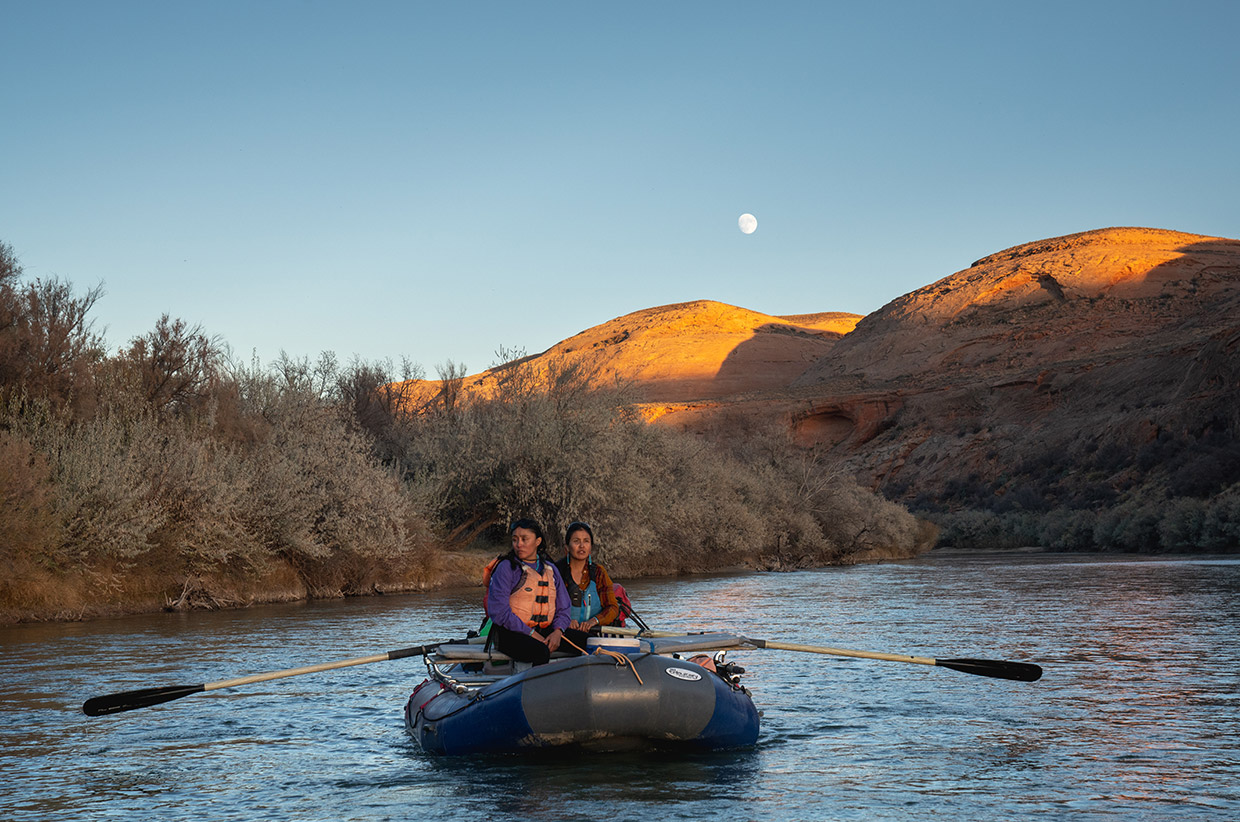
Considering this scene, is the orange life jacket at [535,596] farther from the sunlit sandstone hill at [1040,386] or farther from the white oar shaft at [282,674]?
the sunlit sandstone hill at [1040,386]

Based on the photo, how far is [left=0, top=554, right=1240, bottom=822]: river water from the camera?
7.94m

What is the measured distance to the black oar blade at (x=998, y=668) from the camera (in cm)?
1027

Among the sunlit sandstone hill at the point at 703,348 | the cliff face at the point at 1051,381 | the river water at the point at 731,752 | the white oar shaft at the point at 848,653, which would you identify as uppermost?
the sunlit sandstone hill at the point at 703,348

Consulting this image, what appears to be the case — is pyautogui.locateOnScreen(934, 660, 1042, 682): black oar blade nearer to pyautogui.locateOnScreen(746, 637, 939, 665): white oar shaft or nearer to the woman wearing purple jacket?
pyautogui.locateOnScreen(746, 637, 939, 665): white oar shaft

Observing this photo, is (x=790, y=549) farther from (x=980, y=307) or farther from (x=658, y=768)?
(x=980, y=307)

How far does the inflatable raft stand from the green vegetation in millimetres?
13172

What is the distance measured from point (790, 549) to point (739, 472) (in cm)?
354

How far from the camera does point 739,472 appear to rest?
1640 inches

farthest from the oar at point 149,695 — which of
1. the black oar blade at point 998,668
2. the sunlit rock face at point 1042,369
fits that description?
the sunlit rock face at point 1042,369

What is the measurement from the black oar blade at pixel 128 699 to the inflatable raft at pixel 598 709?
204cm

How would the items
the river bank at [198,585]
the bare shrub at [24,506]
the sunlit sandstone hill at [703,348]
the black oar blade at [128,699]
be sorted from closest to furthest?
the black oar blade at [128,699], the bare shrub at [24,506], the river bank at [198,585], the sunlit sandstone hill at [703,348]

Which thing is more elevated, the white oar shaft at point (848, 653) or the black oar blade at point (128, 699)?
the black oar blade at point (128, 699)

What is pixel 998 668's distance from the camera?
10383mm

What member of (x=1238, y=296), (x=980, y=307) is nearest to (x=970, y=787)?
(x=1238, y=296)
